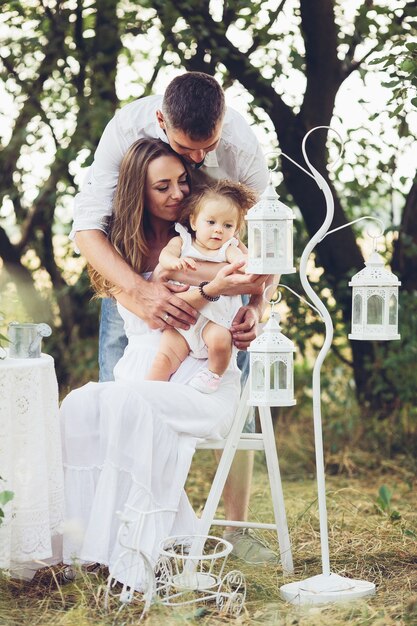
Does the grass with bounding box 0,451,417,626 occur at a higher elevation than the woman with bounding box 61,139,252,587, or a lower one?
lower

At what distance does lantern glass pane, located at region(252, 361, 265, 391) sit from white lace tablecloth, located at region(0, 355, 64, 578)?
67 cm

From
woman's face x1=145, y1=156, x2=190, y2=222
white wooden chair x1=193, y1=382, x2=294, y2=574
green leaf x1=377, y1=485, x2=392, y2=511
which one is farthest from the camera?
green leaf x1=377, y1=485, x2=392, y2=511

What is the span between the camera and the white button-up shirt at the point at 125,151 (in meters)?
3.88

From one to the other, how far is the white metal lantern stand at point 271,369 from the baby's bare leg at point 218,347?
0.28 meters

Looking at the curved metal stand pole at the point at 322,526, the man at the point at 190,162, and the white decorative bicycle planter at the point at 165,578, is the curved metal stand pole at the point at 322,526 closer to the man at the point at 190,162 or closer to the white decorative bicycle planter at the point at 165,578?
the white decorative bicycle planter at the point at 165,578

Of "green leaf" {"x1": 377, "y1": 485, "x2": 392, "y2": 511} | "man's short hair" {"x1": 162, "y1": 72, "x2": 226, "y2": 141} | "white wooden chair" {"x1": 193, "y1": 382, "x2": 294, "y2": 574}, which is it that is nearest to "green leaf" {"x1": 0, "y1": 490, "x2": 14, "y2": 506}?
"white wooden chair" {"x1": 193, "y1": 382, "x2": 294, "y2": 574}

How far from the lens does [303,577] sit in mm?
3516

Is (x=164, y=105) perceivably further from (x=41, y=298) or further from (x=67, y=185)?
(x=41, y=298)

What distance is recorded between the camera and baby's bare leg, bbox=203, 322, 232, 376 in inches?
137

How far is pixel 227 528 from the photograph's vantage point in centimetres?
385

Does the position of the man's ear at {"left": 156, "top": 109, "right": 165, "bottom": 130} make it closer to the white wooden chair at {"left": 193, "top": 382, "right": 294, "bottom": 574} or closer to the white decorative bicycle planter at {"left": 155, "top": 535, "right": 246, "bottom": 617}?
the white wooden chair at {"left": 193, "top": 382, "right": 294, "bottom": 574}

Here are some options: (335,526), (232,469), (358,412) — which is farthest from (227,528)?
(358,412)

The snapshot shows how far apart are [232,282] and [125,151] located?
0.82 meters

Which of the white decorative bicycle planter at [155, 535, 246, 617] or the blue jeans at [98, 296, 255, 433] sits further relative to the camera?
the blue jeans at [98, 296, 255, 433]
